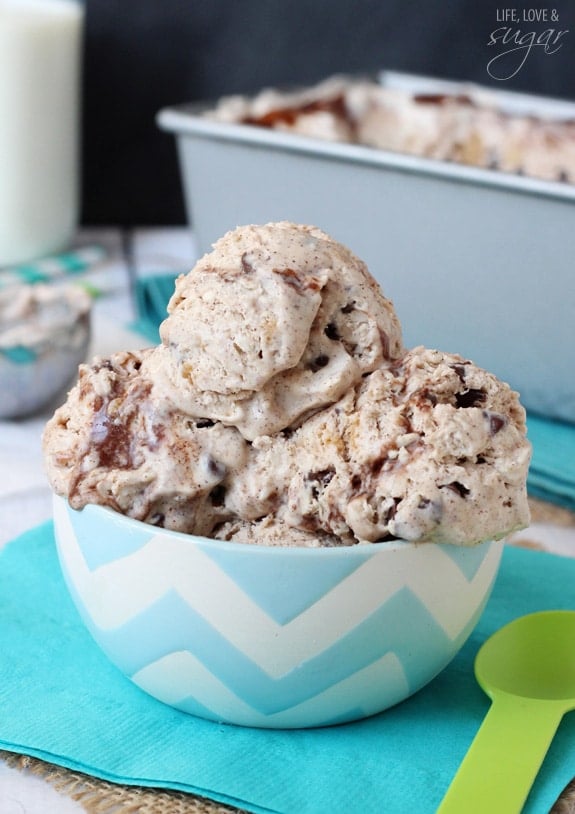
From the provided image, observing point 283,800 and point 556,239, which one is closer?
point 283,800

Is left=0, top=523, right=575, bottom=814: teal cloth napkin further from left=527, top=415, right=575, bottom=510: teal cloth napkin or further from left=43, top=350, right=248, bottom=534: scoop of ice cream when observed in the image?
left=527, top=415, right=575, bottom=510: teal cloth napkin

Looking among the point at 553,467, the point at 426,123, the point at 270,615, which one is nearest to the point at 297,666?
the point at 270,615

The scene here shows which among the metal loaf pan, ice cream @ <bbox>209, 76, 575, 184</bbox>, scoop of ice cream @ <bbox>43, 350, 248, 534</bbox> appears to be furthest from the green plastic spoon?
ice cream @ <bbox>209, 76, 575, 184</bbox>

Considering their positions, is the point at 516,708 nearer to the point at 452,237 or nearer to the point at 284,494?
the point at 284,494

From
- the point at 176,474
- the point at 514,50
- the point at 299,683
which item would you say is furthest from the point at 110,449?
the point at 514,50

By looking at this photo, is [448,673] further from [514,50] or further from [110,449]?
[514,50]

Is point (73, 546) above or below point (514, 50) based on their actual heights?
below
